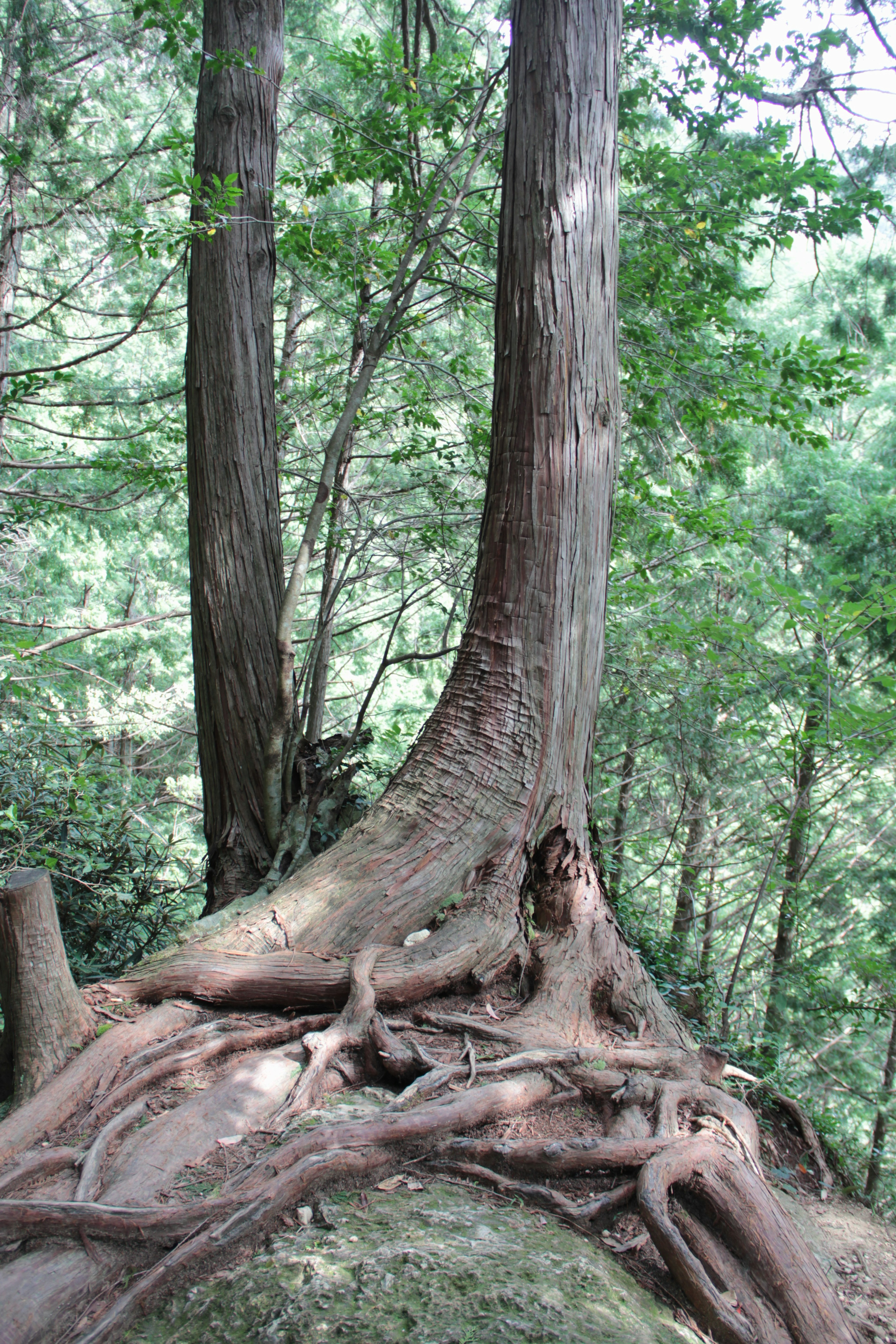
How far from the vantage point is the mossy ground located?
1469 mm

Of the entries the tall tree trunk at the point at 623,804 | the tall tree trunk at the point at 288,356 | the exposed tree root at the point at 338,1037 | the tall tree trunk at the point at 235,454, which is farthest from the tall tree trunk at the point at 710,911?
the tall tree trunk at the point at 288,356

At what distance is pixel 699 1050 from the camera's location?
2697 millimetres

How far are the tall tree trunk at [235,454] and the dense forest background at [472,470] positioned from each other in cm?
25

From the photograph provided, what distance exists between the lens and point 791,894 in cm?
757

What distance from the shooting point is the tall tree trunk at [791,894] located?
572 cm

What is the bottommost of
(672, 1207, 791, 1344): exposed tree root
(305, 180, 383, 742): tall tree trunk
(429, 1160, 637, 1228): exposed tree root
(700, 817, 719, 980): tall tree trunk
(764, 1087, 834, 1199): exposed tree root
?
(700, 817, 719, 980): tall tree trunk

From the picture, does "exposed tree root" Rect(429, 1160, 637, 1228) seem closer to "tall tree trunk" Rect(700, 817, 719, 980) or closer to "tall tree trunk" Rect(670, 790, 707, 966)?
"tall tree trunk" Rect(700, 817, 719, 980)

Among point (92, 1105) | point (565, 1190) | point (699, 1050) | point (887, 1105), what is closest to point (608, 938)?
point (699, 1050)

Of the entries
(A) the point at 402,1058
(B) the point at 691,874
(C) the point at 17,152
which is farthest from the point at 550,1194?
(C) the point at 17,152

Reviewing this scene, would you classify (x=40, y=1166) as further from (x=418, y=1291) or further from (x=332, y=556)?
(x=332, y=556)

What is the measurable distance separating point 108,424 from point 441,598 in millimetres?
5786

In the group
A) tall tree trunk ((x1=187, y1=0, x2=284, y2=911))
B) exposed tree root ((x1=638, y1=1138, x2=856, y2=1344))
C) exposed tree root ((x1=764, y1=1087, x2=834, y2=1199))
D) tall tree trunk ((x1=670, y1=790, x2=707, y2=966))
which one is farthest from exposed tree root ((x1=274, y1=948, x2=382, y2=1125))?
tall tree trunk ((x1=670, y1=790, x2=707, y2=966))

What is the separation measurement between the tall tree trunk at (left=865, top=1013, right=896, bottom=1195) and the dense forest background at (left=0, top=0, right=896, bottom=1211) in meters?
0.08

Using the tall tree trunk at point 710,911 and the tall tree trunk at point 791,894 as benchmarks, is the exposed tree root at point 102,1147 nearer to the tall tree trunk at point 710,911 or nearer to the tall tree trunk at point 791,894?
the tall tree trunk at point 791,894
